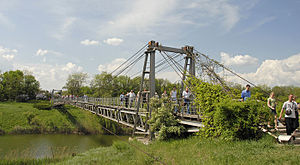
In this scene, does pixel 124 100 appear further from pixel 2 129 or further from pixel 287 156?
pixel 2 129

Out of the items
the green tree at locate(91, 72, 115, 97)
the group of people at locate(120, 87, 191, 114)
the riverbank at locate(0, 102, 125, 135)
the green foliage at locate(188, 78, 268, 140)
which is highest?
the green tree at locate(91, 72, 115, 97)

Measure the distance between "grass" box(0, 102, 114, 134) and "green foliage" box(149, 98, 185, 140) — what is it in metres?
22.8

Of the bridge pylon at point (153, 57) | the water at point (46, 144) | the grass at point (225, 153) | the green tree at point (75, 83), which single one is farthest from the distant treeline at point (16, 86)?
the grass at point (225, 153)

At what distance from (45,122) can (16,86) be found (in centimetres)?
2841

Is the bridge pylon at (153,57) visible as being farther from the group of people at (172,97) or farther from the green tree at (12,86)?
the green tree at (12,86)

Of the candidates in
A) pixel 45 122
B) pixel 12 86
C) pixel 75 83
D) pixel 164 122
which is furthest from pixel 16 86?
pixel 164 122

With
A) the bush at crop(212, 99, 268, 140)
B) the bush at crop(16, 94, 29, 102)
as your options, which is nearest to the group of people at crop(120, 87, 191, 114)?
the bush at crop(212, 99, 268, 140)

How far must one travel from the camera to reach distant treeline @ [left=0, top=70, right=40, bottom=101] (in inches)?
2106

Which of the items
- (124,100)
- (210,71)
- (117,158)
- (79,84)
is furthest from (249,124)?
(79,84)

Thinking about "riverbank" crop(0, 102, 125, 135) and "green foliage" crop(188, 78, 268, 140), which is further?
"riverbank" crop(0, 102, 125, 135)

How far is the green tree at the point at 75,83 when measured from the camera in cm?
6531

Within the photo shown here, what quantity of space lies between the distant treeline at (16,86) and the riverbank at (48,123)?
2092 cm

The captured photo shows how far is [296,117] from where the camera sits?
7.43 meters

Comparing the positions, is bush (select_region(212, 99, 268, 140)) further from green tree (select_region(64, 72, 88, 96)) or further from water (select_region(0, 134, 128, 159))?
green tree (select_region(64, 72, 88, 96))
